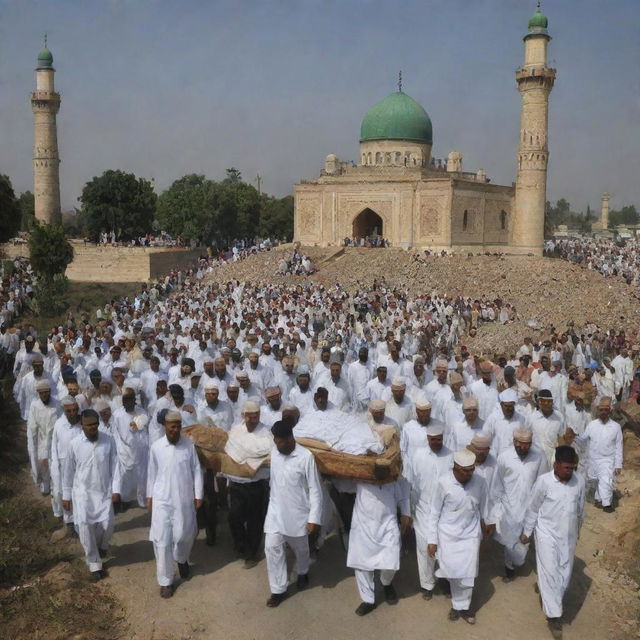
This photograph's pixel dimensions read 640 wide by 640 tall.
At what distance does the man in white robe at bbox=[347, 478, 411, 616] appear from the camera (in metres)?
5.54

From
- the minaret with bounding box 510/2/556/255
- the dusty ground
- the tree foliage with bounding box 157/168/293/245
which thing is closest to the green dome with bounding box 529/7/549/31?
the minaret with bounding box 510/2/556/255

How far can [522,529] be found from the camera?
19.6ft

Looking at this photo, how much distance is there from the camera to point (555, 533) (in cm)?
541

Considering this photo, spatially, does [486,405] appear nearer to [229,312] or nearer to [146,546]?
[146,546]

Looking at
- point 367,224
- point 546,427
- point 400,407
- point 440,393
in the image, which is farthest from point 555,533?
point 367,224

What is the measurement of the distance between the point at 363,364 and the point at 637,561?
4.81 meters

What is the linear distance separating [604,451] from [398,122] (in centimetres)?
3470

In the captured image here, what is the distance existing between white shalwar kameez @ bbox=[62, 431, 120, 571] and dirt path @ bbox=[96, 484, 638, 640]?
1.28 ft

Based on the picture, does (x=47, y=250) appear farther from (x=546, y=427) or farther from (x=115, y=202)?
(x=546, y=427)

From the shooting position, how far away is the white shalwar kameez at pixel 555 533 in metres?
5.38

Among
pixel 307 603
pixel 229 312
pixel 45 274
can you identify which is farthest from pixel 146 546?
pixel 45 274

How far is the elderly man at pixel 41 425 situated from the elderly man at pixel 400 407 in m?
3.70

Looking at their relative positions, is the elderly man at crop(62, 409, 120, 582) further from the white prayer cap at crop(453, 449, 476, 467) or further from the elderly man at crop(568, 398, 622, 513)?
the elderly man at crop(568, 398, 622, 513)

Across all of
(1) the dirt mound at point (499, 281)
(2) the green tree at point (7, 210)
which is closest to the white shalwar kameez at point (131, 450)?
(1) the dirt mound at point (499, 281)
